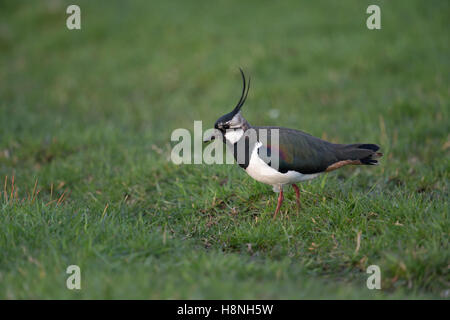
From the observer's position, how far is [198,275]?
3008mm

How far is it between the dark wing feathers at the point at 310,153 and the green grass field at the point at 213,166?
1.38 ft

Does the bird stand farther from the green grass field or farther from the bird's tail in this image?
the green grass field

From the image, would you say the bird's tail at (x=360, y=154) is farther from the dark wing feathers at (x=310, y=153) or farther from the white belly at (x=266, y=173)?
the white belly at (x=266, y=173)

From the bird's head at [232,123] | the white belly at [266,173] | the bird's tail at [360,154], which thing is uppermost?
the bird's head at [232,123]

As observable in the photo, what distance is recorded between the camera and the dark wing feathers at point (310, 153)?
3641 mm

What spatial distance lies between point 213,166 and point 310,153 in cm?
137

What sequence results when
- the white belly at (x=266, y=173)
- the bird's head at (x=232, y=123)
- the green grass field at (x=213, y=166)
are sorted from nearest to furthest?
the green grass field at (x=213, y=166) → the white belly at (x=266, y=173) → the bird's head at (x=232, y=123)

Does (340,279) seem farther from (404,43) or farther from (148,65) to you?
(148,65)

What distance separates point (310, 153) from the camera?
3691 mm

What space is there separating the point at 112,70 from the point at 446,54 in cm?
546

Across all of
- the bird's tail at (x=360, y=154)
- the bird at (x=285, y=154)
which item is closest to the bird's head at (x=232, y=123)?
the bird at (x=285, y=154)

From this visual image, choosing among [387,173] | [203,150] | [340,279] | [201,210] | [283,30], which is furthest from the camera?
[283,30]

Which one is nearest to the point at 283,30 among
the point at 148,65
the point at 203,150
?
the point at 148,65

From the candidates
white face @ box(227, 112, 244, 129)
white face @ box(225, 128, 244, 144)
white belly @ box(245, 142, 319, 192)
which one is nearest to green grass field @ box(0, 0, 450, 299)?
white belly @ box(245, 142, 319, 192)
